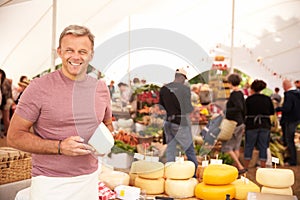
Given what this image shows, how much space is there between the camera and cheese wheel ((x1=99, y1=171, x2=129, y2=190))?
160 centimetres

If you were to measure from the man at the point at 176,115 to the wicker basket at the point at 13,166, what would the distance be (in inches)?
30.8

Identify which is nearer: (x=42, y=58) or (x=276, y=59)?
(x=42, y=58)

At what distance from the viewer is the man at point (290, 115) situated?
12.8ft

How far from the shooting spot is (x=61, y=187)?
1.11 metres

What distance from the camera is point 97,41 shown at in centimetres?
116

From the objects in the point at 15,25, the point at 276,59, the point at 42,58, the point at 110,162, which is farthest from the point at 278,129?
the point at 110,162

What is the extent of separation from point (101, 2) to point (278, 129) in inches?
102

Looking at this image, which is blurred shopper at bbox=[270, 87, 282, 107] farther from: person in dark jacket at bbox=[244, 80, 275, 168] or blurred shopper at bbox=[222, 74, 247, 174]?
blurred shopper at bbox=[222, 74, 247, 174]

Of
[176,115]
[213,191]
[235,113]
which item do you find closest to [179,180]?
[213,191]

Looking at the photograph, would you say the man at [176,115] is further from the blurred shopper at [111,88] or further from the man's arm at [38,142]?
the man's arm at [38,142]

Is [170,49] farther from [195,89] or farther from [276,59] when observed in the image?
[276,59]

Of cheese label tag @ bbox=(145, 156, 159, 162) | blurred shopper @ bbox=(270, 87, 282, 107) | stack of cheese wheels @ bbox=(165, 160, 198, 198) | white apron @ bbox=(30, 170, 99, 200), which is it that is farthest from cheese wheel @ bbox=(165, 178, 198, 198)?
blurred shopper @ bbox=(270, 87, 282, 107)

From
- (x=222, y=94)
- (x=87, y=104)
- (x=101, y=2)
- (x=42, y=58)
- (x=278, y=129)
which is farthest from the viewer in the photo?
(x=278, y=129)

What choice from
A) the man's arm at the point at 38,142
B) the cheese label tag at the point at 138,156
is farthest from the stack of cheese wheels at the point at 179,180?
the man's arm at the point at 38,142
